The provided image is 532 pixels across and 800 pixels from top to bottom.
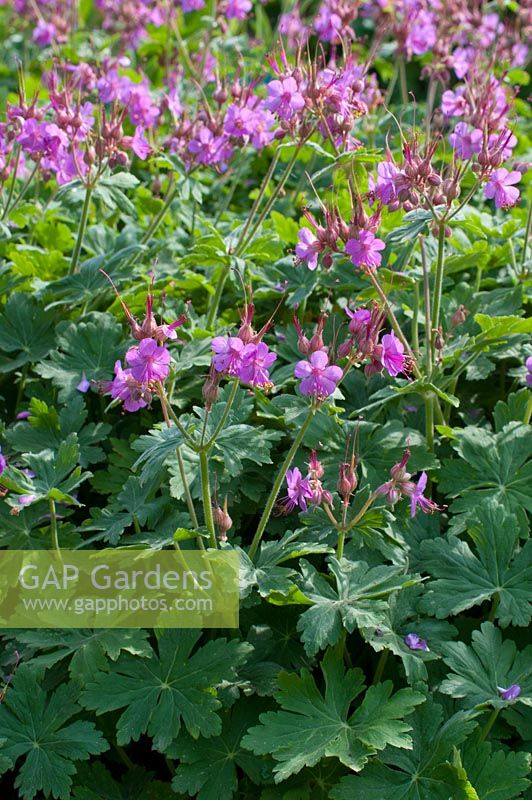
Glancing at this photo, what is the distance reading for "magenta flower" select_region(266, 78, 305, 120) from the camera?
3037 mm

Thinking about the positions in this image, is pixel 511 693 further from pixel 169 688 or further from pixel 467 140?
pixel 467 140

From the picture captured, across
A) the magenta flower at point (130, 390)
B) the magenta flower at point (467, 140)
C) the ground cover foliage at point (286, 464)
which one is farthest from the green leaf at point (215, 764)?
the magenta flower at point (467, 140)

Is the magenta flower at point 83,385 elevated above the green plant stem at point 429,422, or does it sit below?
above

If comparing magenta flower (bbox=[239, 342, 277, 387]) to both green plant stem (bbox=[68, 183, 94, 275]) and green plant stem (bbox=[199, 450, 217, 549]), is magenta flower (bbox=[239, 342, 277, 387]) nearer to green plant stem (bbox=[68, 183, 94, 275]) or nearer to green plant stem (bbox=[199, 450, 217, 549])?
green plant stem (bbox=[199, 450, 217, 549])

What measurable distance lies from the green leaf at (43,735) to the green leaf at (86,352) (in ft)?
3.68

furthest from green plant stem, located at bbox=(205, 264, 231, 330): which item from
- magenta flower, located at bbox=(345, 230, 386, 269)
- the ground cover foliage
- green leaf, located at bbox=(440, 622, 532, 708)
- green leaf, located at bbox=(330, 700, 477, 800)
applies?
green leaf, located at bbox=(330, 700, 477, 800)

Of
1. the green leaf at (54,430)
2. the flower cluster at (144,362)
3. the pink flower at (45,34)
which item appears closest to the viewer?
the flower cluster at (144,362)

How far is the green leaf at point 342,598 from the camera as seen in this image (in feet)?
7.86

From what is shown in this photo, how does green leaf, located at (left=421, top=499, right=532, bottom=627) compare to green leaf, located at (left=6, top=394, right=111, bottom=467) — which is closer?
green leaf, located at (left=421, top=499, right=532, bottom=627)

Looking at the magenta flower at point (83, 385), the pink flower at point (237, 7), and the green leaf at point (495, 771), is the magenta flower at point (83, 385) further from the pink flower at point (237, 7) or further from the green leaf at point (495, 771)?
the pink flower at point (237, 7)

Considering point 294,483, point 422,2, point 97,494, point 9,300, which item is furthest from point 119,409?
point 422,2

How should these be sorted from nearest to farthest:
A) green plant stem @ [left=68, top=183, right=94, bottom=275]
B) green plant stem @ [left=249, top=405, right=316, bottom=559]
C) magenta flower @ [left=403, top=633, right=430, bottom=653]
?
green plant stem @ [left=249, top=405, right=316, bottom=559] → magenta flower @ [left=403, top=633, right=430, bottom=653] → green plant stem @ [left=68, top=183, right=94, bottom=275]

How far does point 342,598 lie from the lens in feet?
8.23

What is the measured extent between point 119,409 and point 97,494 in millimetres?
343
